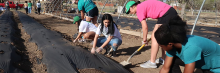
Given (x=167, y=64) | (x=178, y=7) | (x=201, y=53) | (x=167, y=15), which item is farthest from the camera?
(x=178, y=7)

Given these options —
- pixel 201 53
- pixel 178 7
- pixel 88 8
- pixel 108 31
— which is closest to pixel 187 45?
pixel 201 53

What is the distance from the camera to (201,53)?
4.69 ft

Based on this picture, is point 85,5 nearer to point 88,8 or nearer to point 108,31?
point 88,8

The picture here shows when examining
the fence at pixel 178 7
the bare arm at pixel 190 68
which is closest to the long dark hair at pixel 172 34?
the bare arm at pixel 190 68

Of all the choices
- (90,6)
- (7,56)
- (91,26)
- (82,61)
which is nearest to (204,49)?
(82,61)

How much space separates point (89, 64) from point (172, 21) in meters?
1.18

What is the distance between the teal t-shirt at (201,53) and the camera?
1332mm

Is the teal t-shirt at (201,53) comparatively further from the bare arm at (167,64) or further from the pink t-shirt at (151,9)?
the pink t-shirt at (151,9)

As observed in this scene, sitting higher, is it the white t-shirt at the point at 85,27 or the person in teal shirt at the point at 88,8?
the person in teal shirt at the point at 88,8

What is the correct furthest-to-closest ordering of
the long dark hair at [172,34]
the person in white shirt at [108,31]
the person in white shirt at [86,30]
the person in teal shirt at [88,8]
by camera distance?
1. the person in teal shirt at [88,8]
2. the person in white shirt at [86,30]
3. the person in white shirt at [108,31]
4. the long dark hair at [172,34]

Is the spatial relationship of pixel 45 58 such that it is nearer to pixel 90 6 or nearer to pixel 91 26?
pixel 91 26

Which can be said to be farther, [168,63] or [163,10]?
[163,10]

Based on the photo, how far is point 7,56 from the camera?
7.69 ft

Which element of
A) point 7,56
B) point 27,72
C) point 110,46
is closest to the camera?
point 27,72
